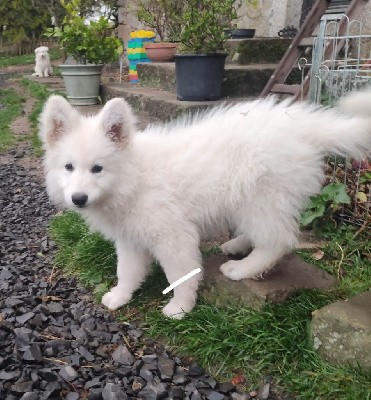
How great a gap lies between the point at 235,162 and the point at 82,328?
1288mm

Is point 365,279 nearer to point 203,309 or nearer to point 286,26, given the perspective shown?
point 203,309

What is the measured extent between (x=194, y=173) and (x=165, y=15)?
5.52 m

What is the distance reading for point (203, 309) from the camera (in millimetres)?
2805

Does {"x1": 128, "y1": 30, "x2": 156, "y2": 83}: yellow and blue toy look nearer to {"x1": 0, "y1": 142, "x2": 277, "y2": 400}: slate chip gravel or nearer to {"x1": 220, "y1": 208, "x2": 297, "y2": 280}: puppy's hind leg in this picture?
{"x1": 0, "y1": 142, "x2": 277, "y2": 400}: slate chip gravel

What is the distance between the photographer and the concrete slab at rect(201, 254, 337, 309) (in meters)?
2.80

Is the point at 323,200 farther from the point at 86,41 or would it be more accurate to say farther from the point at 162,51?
the point at 86,41

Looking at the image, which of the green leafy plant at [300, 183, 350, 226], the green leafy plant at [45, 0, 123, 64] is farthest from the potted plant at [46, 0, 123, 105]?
the green leafy plant at [300, 183, 350, 226]

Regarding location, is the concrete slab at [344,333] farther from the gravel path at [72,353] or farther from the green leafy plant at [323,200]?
the green leafy plant at [323,200]

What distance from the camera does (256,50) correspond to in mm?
6582

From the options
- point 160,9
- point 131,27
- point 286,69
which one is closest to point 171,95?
point 286,69

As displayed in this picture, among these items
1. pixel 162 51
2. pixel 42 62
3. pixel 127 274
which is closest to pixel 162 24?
pixel 162 51

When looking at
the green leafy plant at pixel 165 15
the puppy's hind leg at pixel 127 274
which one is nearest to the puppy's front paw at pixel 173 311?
the puppy's hind leg at pixel 127 274

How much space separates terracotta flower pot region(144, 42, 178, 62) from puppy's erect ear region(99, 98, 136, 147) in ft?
17.1

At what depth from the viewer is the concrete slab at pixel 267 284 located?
2.80 m
